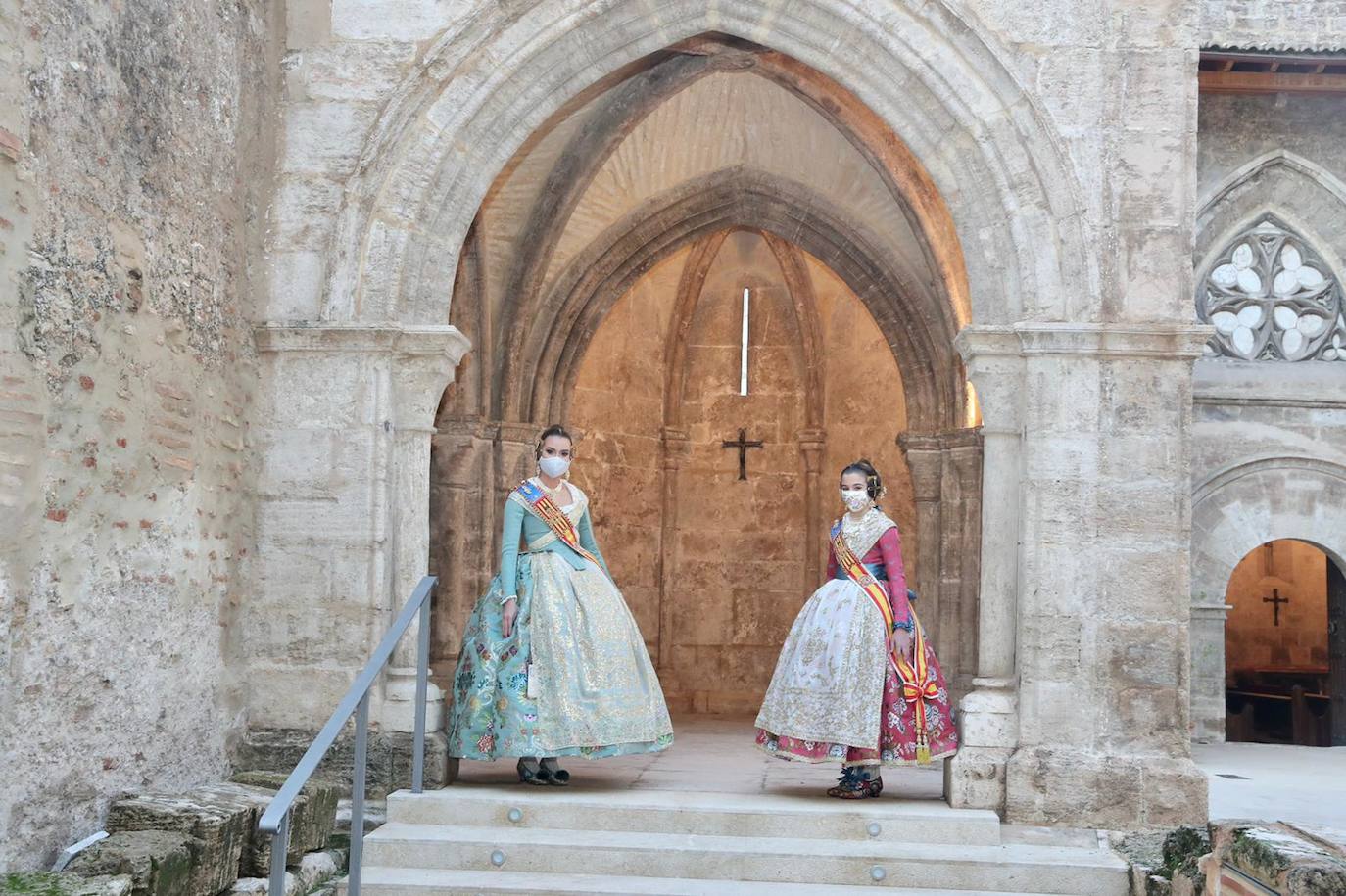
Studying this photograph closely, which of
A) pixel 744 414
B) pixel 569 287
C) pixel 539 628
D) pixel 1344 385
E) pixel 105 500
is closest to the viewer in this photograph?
pixel 105 500

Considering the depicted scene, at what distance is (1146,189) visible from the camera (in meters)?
6.20

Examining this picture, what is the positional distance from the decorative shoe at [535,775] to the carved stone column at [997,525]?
1611 mm

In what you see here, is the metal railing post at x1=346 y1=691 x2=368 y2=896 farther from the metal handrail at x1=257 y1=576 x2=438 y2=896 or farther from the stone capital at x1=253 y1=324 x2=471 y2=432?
the stone capital at x1=253 y1=324 x2=471 y2=432

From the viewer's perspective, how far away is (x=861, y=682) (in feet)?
18.6

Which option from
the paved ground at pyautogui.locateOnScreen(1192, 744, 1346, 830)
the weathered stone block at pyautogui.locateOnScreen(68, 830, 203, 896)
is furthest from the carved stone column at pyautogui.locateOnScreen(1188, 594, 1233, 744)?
the weathered stone block at pyautogui.locateOnScreen(68, 830, 203, 896)

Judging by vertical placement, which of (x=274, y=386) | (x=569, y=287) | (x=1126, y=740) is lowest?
(x=1126, y=740)

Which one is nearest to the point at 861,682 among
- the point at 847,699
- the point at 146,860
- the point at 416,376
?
the point at 847,699

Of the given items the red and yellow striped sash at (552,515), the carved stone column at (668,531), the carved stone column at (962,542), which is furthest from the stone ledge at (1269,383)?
the red and yellow striped sash at (552,515)

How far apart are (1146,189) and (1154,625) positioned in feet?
5.89

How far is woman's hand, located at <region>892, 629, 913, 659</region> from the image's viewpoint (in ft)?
18.8

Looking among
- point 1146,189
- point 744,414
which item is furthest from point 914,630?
point 744,414

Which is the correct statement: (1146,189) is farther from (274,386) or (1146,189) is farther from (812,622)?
(274,386)

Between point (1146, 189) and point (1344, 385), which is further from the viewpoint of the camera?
point (1344, 385)

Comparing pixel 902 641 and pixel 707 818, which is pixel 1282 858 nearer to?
pixel 902 641
